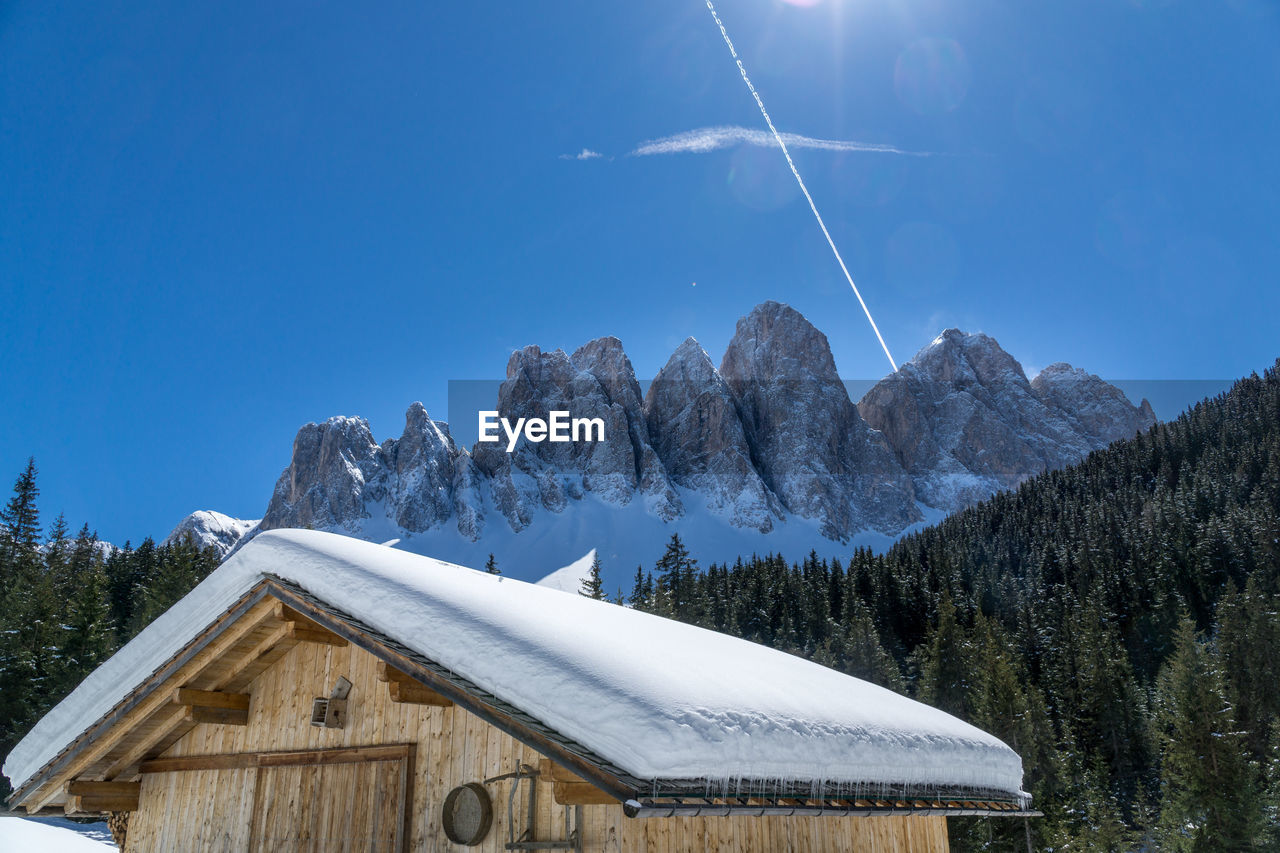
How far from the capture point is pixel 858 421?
16600 centimetres

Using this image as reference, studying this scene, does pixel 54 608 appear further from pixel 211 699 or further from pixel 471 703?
pixel 471 703

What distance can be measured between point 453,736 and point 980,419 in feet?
621

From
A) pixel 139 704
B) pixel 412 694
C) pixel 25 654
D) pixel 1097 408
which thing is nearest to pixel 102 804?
pixel 139 704

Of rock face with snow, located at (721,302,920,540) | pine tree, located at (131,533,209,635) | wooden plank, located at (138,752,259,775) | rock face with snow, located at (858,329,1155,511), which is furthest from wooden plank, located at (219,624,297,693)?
rock face with snow, located at (858,329,1155,511)

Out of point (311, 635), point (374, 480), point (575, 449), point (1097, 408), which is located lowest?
point (311, 635)

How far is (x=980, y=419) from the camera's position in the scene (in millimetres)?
178750

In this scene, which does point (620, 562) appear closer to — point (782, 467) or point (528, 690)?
point (782, 467)

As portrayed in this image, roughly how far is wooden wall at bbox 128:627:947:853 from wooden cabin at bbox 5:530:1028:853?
2 cm

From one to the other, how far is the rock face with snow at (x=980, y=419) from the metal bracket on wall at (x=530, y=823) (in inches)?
6768

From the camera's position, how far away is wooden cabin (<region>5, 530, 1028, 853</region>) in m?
3.94

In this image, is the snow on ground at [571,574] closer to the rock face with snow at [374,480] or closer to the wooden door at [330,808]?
the rock face with snow at [374,480]

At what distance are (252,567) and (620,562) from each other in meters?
132

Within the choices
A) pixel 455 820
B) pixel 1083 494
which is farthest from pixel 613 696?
pixel 1083 494

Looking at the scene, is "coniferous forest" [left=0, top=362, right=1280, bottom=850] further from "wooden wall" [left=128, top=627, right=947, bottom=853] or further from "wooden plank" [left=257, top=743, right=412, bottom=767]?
"wooden plank" [left=257, top=743, right=412, bottom=767]
